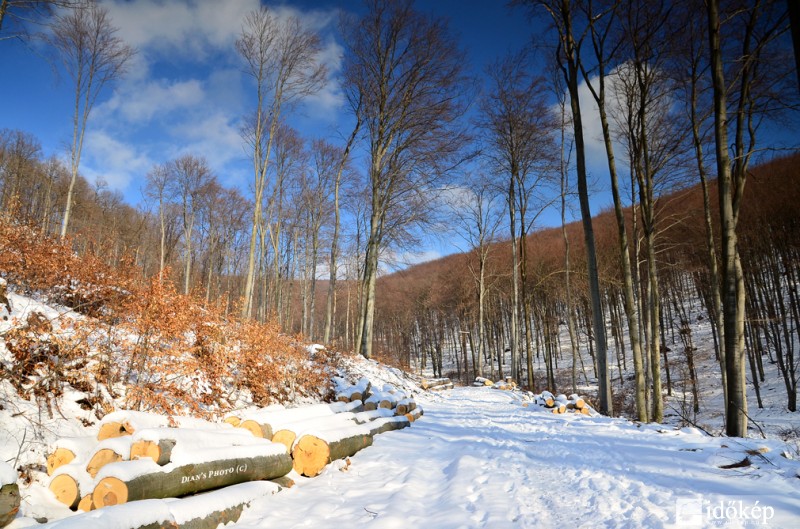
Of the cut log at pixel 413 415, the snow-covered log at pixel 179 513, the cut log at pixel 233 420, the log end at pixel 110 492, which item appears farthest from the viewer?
the cut log at pixel 413 415

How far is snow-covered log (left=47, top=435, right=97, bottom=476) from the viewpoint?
3.16 metres

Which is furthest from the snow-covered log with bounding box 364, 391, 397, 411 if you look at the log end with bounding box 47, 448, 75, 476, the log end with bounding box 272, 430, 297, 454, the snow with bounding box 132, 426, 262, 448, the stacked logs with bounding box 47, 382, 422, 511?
the log end with bounding box 47, 448, 75, 476

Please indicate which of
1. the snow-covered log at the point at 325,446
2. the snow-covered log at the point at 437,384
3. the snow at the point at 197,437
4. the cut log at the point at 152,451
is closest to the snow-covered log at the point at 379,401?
the snow-covered log at the point at 325,446

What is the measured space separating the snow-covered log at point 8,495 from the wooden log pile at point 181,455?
1.41 feet

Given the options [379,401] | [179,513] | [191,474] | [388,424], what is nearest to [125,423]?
[191,474]

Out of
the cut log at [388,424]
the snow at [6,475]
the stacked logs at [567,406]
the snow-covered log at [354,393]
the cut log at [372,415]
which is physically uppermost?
the snow at [6,475]

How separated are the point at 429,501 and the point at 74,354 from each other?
4.79 m

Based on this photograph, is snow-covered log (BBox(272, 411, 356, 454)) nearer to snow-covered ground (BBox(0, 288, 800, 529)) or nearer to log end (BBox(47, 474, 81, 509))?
snow-covered ground (BBox(0, 288, 800, 529))

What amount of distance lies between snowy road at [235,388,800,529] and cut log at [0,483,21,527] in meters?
1.60

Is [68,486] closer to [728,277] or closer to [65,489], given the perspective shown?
[65,489]

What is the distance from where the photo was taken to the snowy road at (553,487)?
3158 millimetres

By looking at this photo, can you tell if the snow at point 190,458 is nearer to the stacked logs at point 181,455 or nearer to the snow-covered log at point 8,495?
the stacked logs at point 181,455

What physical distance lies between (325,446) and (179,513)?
7.00ft

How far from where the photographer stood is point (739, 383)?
6270mm
